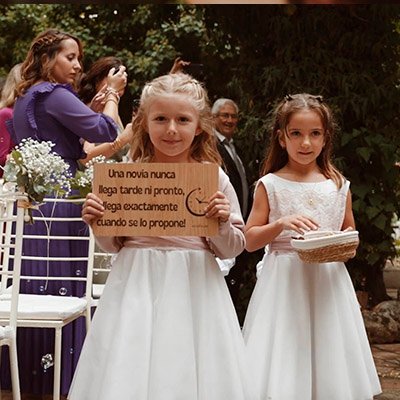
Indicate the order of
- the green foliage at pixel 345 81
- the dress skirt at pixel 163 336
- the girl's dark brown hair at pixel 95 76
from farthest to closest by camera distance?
the green foliage at pixel 345 81 < the girl's dark brown hair at pixel 95 76 < the dress skirt at pixel 163 336

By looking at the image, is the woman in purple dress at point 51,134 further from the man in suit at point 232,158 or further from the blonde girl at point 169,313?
the man in suit at point 232,158

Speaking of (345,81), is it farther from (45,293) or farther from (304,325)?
(304,325)

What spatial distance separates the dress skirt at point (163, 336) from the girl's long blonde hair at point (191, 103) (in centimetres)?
40

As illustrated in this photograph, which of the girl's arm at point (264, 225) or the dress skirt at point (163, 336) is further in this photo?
the girl's arm at point (264, 225)

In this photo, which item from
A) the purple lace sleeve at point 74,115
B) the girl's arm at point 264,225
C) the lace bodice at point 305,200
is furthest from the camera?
the purple lace sleeve at point 74,115

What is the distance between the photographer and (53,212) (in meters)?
4.75

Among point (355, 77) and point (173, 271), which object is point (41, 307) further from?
point (355, 77)

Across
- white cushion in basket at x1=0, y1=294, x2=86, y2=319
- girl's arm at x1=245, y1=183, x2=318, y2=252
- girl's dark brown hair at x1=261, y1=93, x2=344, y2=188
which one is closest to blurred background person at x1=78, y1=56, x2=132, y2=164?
white cushion in basket at x1=0, y1=294, x2=86, y2=319

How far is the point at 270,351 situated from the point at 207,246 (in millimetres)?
652

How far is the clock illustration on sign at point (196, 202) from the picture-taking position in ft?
10.3

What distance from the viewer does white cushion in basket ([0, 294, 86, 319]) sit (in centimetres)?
418

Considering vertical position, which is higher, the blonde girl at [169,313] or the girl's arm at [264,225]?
the girl's arm at [264,225]

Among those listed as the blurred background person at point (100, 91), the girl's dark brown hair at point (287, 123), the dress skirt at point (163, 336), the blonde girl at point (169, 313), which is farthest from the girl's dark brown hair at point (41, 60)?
the dress skirt at point (163, 336)

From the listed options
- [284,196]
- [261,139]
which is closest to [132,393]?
[284,196]
